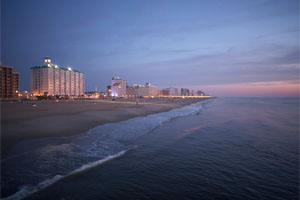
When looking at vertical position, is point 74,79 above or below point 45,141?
above

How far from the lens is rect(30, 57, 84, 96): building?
368ft

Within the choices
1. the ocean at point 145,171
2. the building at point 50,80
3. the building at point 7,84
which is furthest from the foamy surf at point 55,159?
the building at point 50,80

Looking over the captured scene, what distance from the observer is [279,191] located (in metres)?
5.69

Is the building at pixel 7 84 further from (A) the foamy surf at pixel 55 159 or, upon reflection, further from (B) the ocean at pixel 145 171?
(B) the ocean at pixel 145 171

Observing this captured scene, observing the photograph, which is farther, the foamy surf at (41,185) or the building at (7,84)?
the building at (7,84)

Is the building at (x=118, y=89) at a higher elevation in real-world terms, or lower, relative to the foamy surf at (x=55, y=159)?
higher

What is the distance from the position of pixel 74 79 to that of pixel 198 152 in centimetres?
14614

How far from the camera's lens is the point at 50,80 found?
114m

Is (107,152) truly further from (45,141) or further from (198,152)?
(198,152)

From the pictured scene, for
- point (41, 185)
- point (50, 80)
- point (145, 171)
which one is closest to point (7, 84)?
point (50, 80)

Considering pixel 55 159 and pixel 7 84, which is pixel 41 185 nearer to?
pixel 55 159

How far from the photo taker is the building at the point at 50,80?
4412 inches

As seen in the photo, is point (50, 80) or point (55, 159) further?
point (50, 80)

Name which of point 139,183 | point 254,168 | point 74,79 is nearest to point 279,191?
point 254,168
